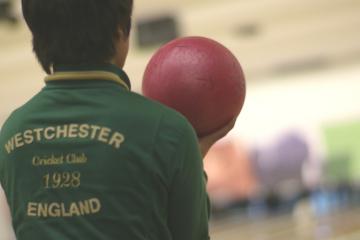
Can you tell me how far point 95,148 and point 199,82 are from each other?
390 millimetres

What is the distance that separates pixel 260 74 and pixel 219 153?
1518 mm

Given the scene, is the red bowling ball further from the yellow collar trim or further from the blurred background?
the blurred background

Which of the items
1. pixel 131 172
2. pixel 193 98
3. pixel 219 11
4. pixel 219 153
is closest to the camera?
pixel 131 172

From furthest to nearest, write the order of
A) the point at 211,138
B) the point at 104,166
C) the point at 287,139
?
1. the point at 287,139
2. the point at 211,138
3. the point at 104,166

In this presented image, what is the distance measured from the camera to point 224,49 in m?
1.49

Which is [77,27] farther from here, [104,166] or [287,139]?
[287,139]

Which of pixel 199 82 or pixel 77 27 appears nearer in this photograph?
pixel 77 27

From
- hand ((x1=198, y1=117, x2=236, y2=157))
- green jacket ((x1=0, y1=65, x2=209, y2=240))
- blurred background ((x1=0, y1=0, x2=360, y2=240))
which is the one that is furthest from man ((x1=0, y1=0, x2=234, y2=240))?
blurred background ((x1=0, y1=0, x2=360, y2=240))

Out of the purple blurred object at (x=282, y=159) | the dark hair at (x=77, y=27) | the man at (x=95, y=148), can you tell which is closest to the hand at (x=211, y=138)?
the man at (x=95, y=148)

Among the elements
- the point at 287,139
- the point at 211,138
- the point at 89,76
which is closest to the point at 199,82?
the point at 211,138

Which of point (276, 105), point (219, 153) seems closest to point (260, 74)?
point (276, 105)

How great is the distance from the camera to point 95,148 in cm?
109

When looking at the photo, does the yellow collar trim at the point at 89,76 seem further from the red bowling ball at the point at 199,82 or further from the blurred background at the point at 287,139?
the blurred background at the point at 287,139

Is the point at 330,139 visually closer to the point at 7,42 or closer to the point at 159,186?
the point at 7,42
